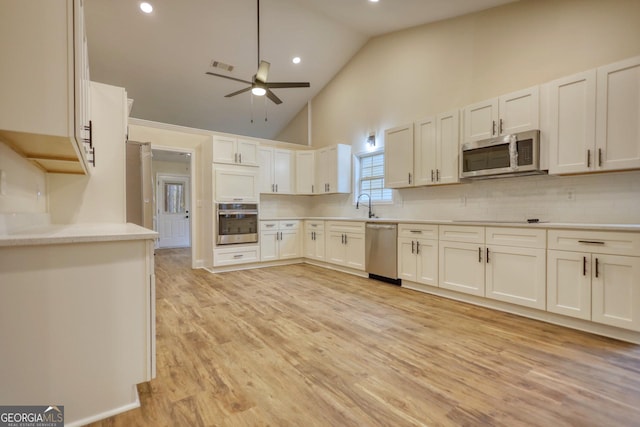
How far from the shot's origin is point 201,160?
17.3ft

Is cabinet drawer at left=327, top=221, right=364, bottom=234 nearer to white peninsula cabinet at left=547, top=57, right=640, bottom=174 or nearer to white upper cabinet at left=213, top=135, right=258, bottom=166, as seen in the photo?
white upper cabinet at left=213, top=135, right=258, bottom=166

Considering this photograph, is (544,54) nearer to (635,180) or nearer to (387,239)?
(635,180)

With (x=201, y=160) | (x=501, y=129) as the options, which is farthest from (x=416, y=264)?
(x=201, y=160)

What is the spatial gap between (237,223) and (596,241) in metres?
4.55

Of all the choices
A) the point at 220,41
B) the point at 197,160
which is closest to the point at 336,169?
the point at 197,160

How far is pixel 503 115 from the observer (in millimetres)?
3244

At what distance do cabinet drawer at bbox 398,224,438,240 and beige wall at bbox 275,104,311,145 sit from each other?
3706 millimetres

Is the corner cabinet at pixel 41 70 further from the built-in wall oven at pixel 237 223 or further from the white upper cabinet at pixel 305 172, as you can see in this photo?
the white upper cabinet at pixel 305 172

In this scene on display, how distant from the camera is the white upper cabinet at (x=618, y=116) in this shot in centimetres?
243

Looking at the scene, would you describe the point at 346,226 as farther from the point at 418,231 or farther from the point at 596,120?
the point at 596,120

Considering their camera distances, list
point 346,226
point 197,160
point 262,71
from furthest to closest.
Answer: point 197,160
point 346,226
point 262,71

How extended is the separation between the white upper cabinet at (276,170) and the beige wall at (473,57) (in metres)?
1.12

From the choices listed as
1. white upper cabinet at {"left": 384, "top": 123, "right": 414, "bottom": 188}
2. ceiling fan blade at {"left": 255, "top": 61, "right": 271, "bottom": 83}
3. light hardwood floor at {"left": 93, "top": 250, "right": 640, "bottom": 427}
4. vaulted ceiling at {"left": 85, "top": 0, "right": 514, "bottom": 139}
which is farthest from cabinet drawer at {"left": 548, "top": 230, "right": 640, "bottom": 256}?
ceiling fan blade at {"left": 255, "top": 61, "right": 271, "bottom": 83}

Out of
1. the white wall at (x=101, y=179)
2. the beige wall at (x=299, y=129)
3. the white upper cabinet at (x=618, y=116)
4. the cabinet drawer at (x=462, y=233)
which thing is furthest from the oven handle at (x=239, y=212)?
the white upper cabinet at (x=618, y=116)
